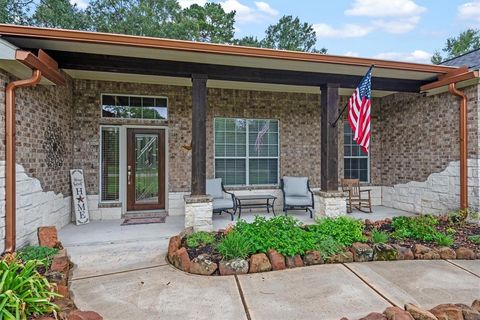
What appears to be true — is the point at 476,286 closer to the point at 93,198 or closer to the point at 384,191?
the point at 384,191

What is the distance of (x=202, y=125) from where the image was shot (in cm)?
470

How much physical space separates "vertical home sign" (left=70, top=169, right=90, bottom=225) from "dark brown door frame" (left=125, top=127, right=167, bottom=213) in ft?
2.70

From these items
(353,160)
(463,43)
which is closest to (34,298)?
(353,160)

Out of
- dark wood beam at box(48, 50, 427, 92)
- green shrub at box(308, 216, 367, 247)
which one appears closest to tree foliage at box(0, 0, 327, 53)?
dark wood beam at box(48, 50, 427, 92)

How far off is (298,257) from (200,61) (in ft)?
11.0

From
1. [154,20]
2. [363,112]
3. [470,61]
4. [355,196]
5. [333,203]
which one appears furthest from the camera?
[154,20]

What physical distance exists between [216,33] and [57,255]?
15.6 m

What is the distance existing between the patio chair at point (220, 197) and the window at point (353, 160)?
3252 mm

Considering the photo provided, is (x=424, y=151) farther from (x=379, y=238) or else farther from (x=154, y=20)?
(x=154, y=20)

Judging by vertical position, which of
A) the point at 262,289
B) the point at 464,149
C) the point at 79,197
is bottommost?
the point at 262,289

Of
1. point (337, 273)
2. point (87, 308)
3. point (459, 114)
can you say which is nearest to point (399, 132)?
point (459, 114)

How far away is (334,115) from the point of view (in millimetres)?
5273

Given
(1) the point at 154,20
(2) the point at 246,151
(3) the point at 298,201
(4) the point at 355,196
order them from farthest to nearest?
(1) the point at 154,20 < (4) the point at 355,196 < (2) the point at 246,151 < (3) the point at 298,201

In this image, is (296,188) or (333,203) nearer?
(333,203)
